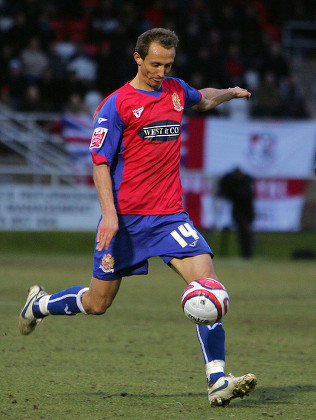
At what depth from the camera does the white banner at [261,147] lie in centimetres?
1828

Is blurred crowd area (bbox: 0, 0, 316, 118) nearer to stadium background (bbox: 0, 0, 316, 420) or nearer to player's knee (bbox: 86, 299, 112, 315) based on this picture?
stadium background (bbox: 0, 0, 316, 420)

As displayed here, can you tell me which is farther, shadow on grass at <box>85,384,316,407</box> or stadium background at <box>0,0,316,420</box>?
stadium background at <box>0,0,316,420</box>

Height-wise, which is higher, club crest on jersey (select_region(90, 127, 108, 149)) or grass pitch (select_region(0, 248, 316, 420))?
club crest on jersey (select_region(90, 127, 108, 149))

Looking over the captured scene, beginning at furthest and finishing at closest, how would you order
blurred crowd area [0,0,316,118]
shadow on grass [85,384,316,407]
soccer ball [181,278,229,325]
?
blurred crowd area [0,0,316,118], shadow on grass [85,384,316,407], soccer ball [181,278,229,325]

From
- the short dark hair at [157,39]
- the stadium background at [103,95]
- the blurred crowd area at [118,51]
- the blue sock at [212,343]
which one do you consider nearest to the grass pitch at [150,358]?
the blue sock at [212,343]

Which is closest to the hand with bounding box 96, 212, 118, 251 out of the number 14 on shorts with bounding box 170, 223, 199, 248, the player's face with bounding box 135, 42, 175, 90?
the number 14 on shorts with bounding box 170, 223, 199, 248

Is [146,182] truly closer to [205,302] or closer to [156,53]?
[156,53]

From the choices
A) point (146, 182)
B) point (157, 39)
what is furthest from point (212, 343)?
point (157, 39)

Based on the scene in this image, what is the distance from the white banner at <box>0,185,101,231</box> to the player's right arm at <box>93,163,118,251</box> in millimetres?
11847

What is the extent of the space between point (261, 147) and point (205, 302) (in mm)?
13888

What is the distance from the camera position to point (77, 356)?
22.2 feet

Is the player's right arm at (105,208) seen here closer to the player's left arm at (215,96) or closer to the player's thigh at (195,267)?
the player's thigh at (195,267)

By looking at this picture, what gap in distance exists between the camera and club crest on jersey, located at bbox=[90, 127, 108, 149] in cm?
522

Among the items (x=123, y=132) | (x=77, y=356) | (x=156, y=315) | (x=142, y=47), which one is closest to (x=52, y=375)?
(x=77, y=356)
